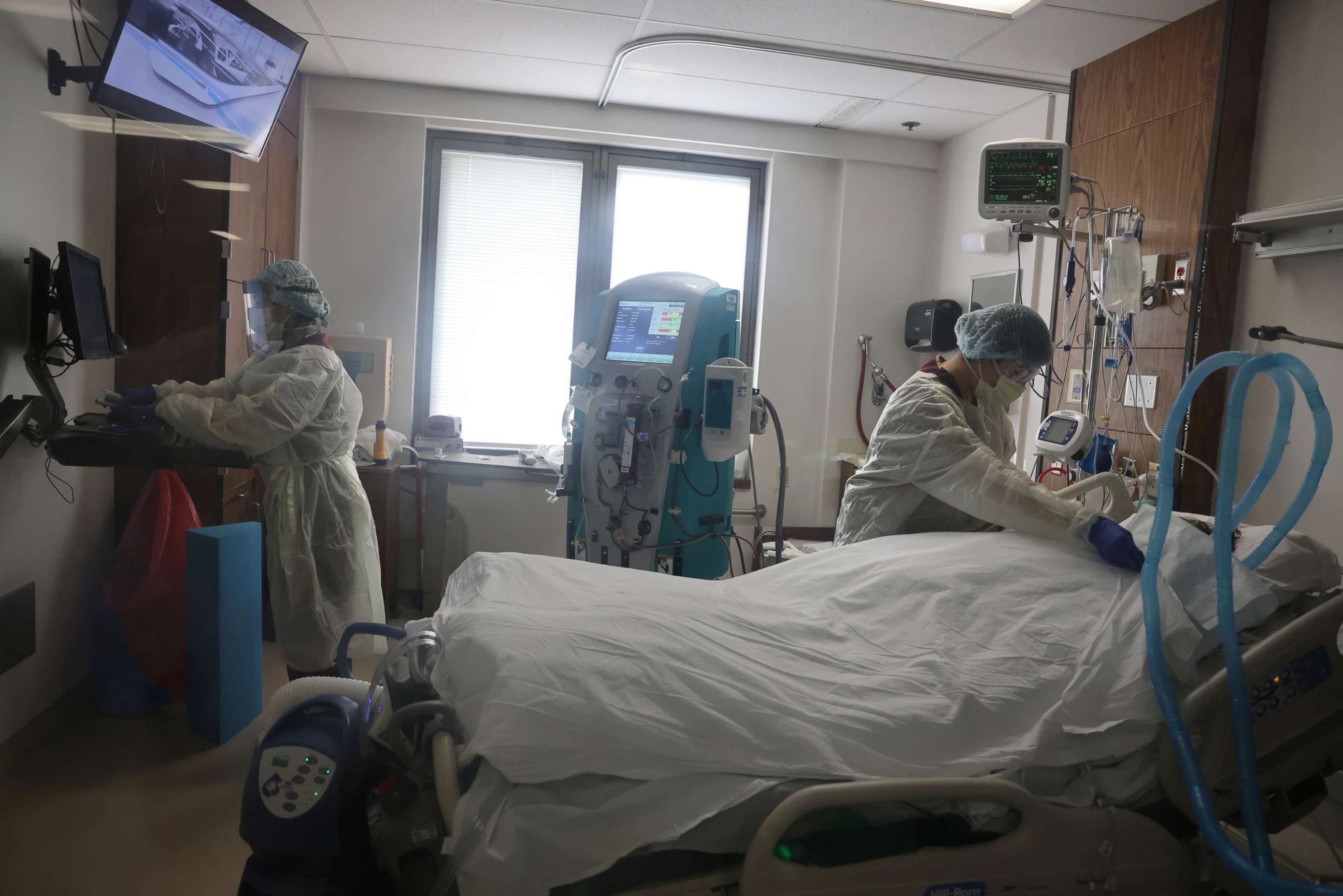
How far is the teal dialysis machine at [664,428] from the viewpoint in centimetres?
301

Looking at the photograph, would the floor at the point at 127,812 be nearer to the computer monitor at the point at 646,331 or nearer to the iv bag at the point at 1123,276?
the iv bag at the point at 1123,276

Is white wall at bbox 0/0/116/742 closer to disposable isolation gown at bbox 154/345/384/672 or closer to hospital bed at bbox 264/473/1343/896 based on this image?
disposable isolation gown at bbox 154/345/384/672

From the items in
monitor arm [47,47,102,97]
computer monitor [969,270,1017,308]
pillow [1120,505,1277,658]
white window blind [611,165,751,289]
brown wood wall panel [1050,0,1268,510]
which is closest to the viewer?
pillow [1120,505,1277,658]

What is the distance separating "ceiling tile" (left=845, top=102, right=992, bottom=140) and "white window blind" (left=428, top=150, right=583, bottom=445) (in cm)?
159

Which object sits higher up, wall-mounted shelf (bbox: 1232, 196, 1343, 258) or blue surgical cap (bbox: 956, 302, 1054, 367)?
wall-mounted shelf (bbox: 1232, 196, 1343, 258)

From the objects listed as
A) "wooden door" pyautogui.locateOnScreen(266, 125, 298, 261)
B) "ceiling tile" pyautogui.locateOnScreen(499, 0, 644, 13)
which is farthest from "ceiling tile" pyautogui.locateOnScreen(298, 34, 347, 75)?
"ceiling tile" pyautogui.locateOnScreen(499, 0, 644, 13)

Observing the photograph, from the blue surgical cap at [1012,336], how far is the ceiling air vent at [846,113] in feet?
7.14

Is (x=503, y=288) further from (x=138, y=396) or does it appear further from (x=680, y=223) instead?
(x=138, y=396)

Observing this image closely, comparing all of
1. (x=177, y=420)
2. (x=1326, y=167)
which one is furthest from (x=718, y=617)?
(x=1326, y=167)

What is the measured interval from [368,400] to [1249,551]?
364 centimetres

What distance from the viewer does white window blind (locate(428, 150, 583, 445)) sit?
15.0 feet

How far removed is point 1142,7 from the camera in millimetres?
2836

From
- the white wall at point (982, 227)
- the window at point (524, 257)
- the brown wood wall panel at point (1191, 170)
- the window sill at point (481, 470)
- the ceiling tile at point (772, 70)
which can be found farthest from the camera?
the window at point (524, 257)

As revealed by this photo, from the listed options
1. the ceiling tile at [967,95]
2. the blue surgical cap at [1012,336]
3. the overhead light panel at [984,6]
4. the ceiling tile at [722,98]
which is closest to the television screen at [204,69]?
the ceiling tile at [722,98]
